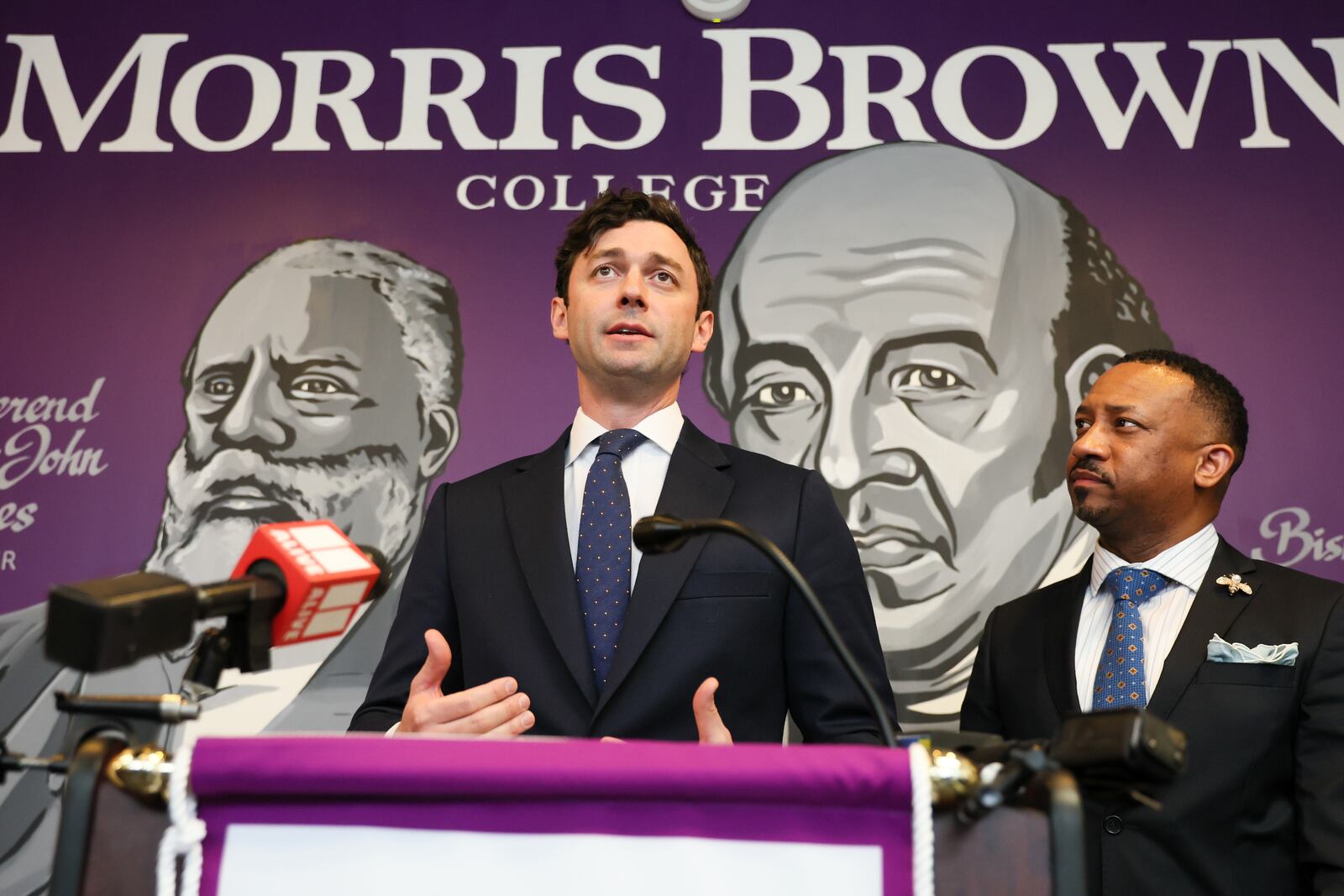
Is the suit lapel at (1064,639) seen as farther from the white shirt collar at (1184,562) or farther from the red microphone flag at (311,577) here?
the red microphone flag at (311,577)

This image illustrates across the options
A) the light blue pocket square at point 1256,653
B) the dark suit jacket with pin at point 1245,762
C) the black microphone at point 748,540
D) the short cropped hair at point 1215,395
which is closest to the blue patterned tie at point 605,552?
the black microphone at point 748,540

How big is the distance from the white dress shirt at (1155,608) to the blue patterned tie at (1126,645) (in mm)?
15

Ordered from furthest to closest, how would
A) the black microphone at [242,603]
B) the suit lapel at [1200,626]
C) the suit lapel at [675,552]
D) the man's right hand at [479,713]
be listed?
1. the suit lapel at [1200,626]
2. the suit lapel at [675,552]
3. the man's right hand at [479,713]
4. the black microphone at [242,603]

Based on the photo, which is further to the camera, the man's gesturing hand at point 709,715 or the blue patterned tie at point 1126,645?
the blue patterned tie at point 1126,645

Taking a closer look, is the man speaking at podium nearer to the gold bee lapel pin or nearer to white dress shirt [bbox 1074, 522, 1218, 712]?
white dress shirt [bbox 1074, 522, 1218, 712]

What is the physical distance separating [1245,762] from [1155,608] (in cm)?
33

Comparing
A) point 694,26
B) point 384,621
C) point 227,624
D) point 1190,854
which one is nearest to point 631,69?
point 694,26

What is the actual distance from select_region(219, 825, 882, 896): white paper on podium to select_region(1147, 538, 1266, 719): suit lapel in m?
1.35

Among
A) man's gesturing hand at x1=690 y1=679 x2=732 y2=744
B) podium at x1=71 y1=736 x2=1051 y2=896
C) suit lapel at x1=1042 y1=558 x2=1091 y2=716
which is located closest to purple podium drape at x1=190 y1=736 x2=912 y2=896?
podium at x1=71 y1=736 x2=1051 y2=896

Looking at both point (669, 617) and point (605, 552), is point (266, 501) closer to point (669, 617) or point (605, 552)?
point (605, 552)

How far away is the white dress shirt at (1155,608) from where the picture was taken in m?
2.24

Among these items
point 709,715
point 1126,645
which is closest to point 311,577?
point 709,715

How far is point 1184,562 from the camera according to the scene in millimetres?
2322

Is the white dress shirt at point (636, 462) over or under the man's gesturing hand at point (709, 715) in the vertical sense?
over
